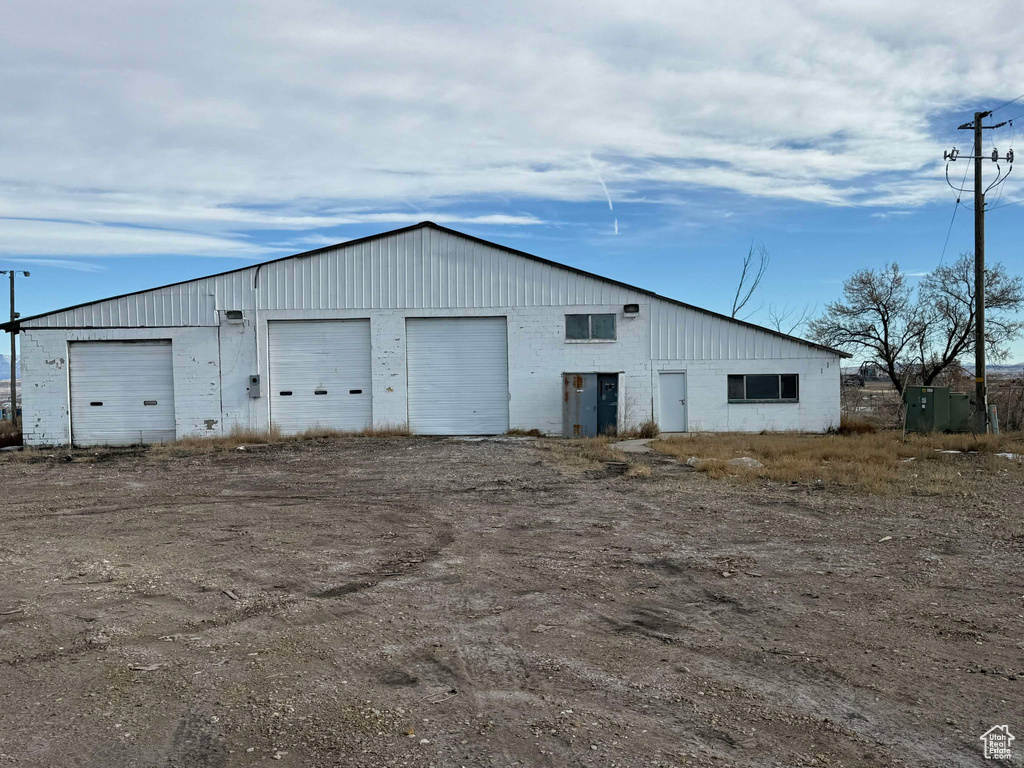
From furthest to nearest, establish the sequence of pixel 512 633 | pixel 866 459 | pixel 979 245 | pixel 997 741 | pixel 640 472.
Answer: pixel 979 245 < pixel 866 459 < pixel 640 472 < pixel 512 633 < pixel 997 741

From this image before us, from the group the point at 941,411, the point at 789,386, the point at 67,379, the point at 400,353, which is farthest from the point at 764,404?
the point at 67,379

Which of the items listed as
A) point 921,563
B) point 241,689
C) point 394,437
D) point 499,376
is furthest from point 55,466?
point 921,563

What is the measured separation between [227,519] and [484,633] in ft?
19.2

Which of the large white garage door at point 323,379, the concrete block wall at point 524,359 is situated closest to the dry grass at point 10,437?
the concrete block wall at point 524,359

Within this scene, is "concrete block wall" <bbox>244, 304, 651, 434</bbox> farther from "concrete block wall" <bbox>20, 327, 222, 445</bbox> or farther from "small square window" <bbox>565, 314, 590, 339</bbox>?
"concrete block wall" <bbox>20, 327, 222, 445</bbox>

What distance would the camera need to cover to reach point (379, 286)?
23.4 m

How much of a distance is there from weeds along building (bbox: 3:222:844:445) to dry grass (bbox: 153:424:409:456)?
236mm

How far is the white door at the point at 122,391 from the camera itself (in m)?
23.2

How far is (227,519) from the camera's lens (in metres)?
10.2

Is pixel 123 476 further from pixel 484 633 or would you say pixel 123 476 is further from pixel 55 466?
pixel 484 633

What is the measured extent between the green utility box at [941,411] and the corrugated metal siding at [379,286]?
9402mm

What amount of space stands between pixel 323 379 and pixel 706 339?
12008 millimetres

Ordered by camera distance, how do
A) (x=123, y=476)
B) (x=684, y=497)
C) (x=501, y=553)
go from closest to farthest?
(x=501, y=553)
(x=684, y=497)
(x=123, y=476)

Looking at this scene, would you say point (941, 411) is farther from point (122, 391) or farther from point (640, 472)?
point (122, 391)
